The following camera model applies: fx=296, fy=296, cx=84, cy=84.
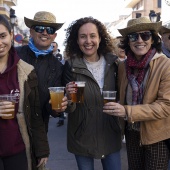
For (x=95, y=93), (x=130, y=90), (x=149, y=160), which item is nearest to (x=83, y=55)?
(x=95, y=93)

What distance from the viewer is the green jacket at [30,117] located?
284cm

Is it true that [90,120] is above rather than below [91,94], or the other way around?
below

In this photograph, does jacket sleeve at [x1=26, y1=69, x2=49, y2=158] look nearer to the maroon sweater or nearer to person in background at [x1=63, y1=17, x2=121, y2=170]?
the maroon sweater

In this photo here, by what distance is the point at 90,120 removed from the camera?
3287mm

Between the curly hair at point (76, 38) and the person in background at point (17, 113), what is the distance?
2.38ft

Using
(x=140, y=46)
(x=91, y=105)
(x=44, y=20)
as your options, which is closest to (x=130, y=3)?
(x=44, y=20)

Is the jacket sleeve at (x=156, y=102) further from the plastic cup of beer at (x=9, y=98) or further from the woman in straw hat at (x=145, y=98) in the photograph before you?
the plastic cup of beer at (x=9, y=98)

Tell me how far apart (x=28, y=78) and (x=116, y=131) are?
3.95ft

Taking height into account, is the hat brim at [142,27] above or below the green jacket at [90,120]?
above

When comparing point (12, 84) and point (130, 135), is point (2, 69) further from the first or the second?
point (130, 135)

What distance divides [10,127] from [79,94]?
76 cm

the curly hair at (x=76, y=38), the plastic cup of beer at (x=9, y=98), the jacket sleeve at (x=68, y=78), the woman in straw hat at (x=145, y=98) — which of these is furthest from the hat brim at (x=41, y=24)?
the plastic cup of beer at (x=9, y=98)

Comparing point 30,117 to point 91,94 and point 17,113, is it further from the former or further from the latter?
point 91,94

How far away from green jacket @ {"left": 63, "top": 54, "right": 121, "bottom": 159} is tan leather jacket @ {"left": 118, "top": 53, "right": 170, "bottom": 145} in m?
0.47
